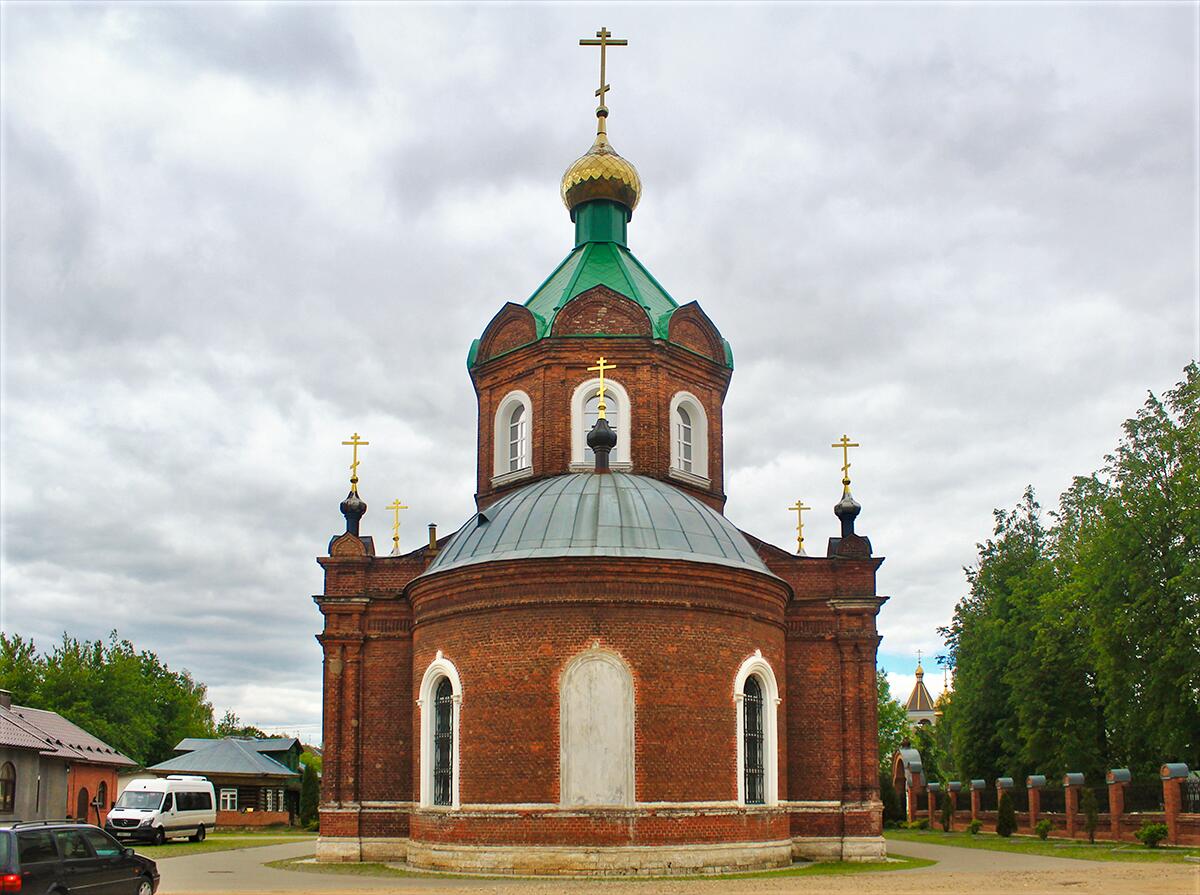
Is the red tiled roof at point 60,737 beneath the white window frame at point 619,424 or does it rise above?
beneath

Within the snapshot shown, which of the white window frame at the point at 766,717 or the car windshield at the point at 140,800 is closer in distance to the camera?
the white window frame at the point at 766,717

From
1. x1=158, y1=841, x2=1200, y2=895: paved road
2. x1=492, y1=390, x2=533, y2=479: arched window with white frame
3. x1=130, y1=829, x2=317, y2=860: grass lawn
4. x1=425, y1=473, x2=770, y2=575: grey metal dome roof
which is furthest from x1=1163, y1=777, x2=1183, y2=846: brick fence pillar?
x1=130, y1=829, x2=317, y2=860: grass lawn

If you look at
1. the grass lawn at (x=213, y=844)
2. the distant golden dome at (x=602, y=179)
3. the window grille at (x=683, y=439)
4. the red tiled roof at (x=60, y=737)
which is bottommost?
the grass lawn at (x=213, y=844)

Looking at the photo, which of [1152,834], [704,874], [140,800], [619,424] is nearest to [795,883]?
[704,874]

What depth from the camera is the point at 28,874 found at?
474 inches

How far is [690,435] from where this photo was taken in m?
25.3

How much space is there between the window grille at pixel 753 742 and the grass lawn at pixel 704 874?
1.28m

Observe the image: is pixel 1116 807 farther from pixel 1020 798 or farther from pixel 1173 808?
pixel 1020 798

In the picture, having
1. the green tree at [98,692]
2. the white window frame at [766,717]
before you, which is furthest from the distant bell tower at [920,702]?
the white window frame at [766,717]

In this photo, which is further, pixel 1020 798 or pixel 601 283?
pixel 1020 798

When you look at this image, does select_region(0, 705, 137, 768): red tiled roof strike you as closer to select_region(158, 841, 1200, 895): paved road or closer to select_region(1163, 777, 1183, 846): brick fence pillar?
select_region(158, 841, 1200, 895): paved road

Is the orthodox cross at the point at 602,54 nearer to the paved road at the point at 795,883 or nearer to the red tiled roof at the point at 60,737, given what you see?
the paved road at the point at 795,883

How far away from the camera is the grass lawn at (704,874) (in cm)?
1784

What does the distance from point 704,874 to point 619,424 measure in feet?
30.2
